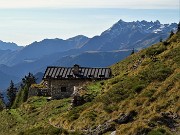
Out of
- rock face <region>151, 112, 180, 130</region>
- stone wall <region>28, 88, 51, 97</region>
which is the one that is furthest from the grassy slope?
stone wall <region>28, 88, 51, 97</region>

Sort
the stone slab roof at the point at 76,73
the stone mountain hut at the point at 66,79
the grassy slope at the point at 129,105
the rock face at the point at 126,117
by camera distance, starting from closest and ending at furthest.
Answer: the rock face at the point at 126,117, the grassy slope at the point at 129,105, the stone mountain hut at the point at 66,79, the stone slab roof at the point at 76,73

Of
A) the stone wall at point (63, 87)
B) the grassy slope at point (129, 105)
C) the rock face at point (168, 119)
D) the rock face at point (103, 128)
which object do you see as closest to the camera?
the rock face at point (168, 119)

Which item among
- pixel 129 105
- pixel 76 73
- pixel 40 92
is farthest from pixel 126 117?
pixel 40 92

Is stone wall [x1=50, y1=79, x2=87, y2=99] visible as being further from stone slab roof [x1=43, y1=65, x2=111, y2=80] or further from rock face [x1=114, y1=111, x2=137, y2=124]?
rock face [x1=114, y1=111, x2=137, y2=124]

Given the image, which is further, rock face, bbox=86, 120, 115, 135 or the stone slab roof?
the stone slab roof

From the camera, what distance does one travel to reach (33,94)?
66.8 metres

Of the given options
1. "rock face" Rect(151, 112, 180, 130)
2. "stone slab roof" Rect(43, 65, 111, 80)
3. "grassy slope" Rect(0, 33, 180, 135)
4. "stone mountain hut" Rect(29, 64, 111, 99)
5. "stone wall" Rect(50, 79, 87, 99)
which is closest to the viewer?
"rock face" Rect(151, 112, 180, 130)

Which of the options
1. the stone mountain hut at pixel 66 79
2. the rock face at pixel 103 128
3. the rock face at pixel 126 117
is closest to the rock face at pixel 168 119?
the rock face at pixel 126 117

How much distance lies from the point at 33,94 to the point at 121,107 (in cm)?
3366

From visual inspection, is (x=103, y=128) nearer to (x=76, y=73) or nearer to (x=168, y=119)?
(x=168, y=119)

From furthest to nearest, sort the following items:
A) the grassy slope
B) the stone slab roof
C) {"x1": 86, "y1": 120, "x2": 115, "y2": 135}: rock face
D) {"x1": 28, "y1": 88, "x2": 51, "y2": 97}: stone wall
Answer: {"x1": 28, "y1": 88, "x2": 51, "y2": 97}: stone wall < the stone slab roof < the grassy slope < {"x1": 86, "y1": 120, "x2": 115, "y2": 135}: rock face

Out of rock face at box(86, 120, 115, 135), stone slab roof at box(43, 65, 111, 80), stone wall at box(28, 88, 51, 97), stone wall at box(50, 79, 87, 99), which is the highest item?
stone slab roof at box(43, 65, 111, 80)

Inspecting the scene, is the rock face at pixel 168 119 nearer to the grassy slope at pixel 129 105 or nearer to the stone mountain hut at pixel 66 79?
the grassy slope at pixel 129 105

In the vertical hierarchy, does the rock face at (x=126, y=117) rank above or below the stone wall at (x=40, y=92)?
above
